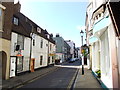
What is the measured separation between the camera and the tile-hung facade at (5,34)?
470 inches

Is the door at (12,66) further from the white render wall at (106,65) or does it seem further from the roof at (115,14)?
the roof at (115,14)

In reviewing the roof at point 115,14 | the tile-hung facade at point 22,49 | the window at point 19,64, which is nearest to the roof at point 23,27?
the tile-hung facade at point 22,49

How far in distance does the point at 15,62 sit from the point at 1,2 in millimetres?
6559

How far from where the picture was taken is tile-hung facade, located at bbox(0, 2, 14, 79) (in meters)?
11.9

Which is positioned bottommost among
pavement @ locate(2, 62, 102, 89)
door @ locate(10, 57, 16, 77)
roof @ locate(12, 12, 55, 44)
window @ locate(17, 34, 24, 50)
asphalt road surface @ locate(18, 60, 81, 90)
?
asphalt road surface @ locate(18, 60, 81, 90)

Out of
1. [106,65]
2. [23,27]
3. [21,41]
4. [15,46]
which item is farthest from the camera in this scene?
[23,27]

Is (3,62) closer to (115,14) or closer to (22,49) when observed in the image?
(22,49)

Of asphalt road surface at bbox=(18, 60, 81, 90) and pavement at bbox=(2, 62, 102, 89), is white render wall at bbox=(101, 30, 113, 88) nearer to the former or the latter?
pavement at bbox=(2, 62, 102, 89)

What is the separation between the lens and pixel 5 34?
1246cm

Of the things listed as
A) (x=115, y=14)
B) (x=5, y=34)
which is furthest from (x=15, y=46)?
(x=115, y=14)

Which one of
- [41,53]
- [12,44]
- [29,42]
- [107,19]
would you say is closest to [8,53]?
[12,44]

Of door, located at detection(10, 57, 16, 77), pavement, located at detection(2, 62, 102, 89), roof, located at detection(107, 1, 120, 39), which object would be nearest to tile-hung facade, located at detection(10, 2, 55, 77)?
door, located at detection(10, 57, 16, 77)

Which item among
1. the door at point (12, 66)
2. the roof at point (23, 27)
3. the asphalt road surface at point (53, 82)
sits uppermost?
the roof at point (23, 27)

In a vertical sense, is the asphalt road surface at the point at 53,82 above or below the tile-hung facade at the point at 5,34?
below
